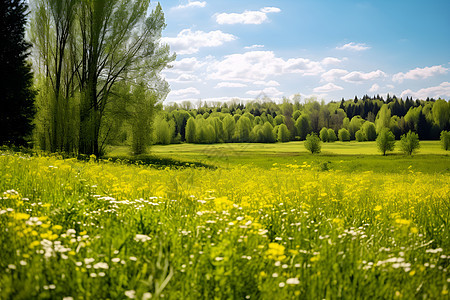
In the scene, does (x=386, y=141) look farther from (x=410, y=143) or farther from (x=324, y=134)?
(x=324, y=134)

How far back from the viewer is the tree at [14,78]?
19.4 metres

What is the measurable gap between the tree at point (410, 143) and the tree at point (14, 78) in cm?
3596

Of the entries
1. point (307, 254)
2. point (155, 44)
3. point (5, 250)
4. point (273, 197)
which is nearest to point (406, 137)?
point (155, 44)

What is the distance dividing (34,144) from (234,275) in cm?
2792

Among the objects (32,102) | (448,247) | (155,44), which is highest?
(155,44)

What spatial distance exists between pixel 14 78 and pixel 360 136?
46919 mm

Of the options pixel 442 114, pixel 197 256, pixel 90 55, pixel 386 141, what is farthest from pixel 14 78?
pixel 442 114

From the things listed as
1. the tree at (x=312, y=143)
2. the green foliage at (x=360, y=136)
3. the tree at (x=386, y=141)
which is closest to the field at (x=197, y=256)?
the tree at (x=312, y=143)

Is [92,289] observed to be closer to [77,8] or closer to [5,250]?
[5,250]

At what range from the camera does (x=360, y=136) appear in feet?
156

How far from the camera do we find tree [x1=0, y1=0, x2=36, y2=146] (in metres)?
19.4

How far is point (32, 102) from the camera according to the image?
68.8 ft

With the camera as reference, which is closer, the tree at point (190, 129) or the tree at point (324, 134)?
the tree at point (324, 134)

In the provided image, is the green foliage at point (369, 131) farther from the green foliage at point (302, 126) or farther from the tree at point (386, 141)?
the green foliage at point (302, 126)
